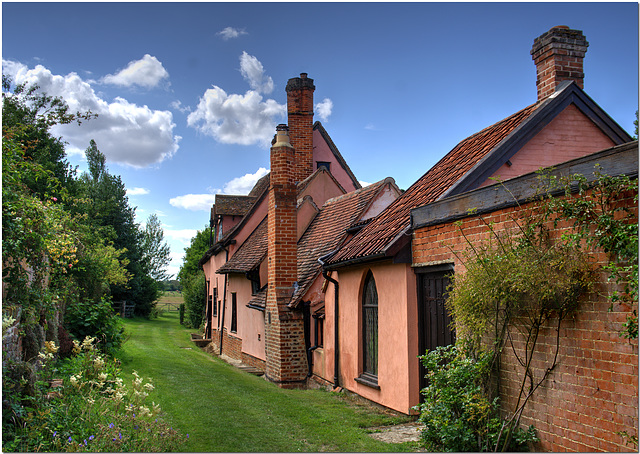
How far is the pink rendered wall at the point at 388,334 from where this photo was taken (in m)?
8.77

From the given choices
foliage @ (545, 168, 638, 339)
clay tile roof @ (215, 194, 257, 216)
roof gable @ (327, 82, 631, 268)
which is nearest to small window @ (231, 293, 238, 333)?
clay tile roof @ (215, 194, 257, 216)

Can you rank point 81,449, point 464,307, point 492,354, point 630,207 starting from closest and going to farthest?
point 630,207, point 81,449, point 464,307, point 492,354

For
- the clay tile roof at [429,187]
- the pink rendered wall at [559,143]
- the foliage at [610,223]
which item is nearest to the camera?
the foliage at [610,223]

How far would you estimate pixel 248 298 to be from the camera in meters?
19.1

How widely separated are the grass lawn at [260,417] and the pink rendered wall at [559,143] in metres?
4.64

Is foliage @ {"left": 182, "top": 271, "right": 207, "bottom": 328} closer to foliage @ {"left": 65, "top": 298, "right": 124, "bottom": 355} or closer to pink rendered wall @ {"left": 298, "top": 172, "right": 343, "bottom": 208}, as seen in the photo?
pink rendered wall @ {"left": 298, "top": 172, "right": 343, "bottom": 208}

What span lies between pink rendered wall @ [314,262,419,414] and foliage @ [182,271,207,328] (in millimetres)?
26084

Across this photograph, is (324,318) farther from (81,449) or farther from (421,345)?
(81,449)

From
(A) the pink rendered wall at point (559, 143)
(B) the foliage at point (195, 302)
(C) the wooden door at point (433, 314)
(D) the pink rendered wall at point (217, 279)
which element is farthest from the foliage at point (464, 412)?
(B) the foliage at point (195, 302)

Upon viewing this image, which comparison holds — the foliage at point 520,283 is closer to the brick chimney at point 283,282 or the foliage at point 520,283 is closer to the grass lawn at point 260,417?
the grass lawn at point 260,417

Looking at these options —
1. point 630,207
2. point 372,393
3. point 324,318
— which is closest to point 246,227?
point 324,318

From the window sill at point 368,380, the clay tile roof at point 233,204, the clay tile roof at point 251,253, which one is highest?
the clay tile roof at point 233,204

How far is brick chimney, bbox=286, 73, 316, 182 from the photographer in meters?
20.3

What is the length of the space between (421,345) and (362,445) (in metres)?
2.22
